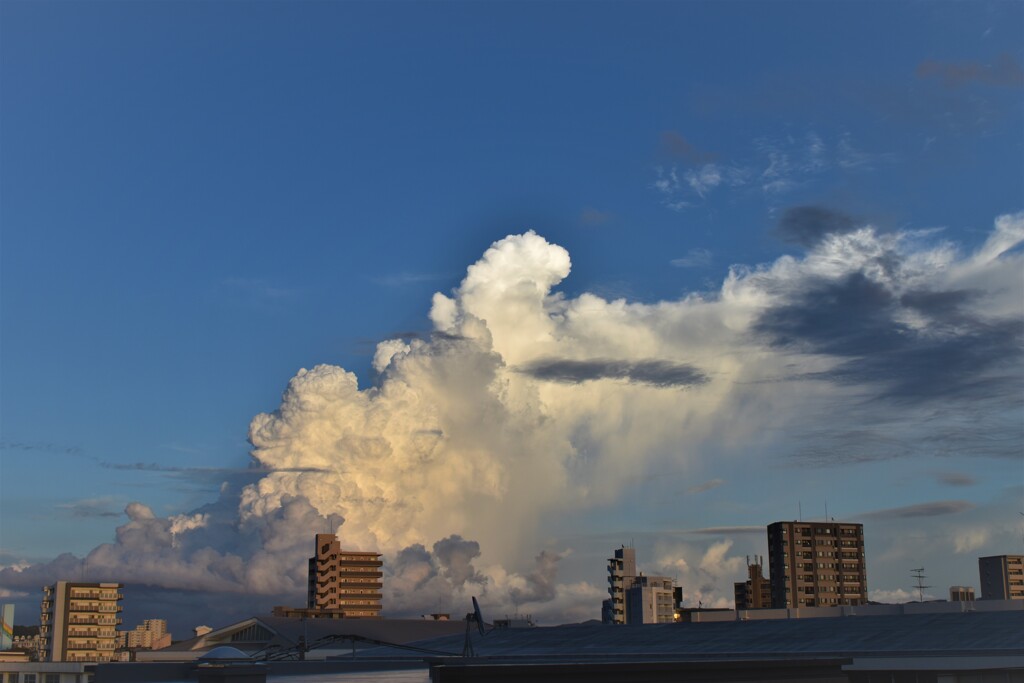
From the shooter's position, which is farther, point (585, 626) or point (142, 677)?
point (585, 626)

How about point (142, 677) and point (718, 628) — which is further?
point (718, 628)

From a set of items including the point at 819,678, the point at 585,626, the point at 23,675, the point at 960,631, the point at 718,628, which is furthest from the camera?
the point at 23,675

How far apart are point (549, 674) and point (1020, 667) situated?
39.7 m

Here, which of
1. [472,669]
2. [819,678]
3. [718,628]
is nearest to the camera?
Answer: [472,669]

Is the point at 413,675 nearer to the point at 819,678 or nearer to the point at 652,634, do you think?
the point at 819,678

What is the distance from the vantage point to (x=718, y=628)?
11038cm

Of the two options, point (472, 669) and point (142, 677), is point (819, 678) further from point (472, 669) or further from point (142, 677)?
point (142, 677)

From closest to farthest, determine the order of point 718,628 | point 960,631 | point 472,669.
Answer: point 472,669 < point 960,631 < point 718,628

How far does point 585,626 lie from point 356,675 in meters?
54.0

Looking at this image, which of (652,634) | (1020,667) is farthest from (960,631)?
(652,634)

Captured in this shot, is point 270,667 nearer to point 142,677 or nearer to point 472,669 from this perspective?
point 142,677

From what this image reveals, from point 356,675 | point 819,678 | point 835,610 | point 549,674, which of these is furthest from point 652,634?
point 549,674

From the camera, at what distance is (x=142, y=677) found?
75.8 m

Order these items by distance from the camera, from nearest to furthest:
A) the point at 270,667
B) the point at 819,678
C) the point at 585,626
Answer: the point at 819,678 < the point at 270,667 < the point at 585,626
